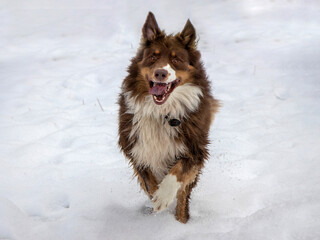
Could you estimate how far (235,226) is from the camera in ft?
10.8

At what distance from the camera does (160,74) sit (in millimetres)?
3041

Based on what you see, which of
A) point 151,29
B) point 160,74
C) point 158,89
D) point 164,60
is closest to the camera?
point 160,74

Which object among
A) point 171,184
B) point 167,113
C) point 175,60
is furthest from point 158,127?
point 175,60

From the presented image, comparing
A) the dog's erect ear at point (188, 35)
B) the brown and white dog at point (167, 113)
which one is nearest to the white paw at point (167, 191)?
the brown and white dog at point (167, 113)

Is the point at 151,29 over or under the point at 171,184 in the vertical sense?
over

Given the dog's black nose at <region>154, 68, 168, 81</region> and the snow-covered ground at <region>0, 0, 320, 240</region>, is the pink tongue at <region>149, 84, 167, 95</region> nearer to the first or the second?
the dog's black nose at <region>154, 68, 168, 81</region>

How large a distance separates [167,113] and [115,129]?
2.29 meters

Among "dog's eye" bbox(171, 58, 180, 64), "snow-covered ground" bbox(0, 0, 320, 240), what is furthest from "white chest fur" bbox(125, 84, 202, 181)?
"snow-covered ground" bbox(0, 0, 320, 240)

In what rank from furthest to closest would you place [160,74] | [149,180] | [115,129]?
[115,129], [149,180], [160,74]

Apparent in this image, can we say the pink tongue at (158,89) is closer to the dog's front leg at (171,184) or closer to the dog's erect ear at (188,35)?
the dog's erect ear at (188,35)

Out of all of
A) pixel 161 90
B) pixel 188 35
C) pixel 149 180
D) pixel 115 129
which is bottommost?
pixel 115 129

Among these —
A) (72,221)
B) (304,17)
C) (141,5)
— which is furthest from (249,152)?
(141,5)

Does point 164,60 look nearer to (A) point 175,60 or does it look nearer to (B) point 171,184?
(A) point 175,60

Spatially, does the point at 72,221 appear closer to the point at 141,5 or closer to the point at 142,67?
the point at 142,67
